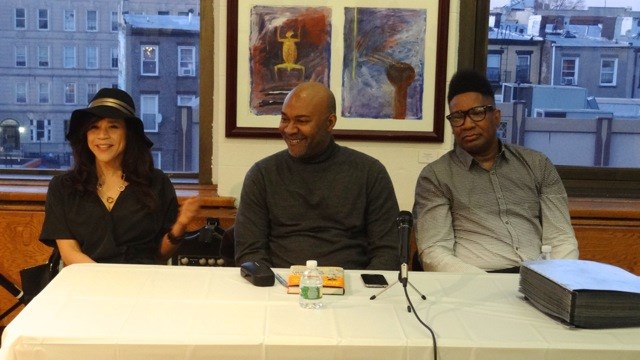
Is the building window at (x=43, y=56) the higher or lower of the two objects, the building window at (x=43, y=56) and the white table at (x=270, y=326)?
the higher

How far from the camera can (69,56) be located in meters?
3.61

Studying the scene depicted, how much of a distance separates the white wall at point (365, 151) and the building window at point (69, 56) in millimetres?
785

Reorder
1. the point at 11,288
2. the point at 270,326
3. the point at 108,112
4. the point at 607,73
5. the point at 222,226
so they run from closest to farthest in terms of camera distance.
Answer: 1. the point at 270,326
2. the point at 108,112
3. the point at 11,288
4. the point at 222,226
5. the point at 607,73

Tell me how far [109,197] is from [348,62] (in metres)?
1.28

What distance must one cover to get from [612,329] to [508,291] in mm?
329

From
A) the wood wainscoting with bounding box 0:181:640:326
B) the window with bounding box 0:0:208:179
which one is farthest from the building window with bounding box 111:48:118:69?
the wood wainscoting with bounding box 0:181:640:326

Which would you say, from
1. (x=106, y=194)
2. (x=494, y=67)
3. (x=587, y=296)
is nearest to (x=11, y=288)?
(x=106, y=194)

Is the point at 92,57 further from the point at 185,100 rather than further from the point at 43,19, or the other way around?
the point at 185,100

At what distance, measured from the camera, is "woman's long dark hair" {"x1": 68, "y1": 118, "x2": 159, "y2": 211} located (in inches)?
100

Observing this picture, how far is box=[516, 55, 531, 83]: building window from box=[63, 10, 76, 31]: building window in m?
2.18

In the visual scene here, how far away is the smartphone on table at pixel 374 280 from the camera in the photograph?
1.92 meters

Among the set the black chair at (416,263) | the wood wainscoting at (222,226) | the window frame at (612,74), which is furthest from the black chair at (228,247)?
the window frame at (612,74)

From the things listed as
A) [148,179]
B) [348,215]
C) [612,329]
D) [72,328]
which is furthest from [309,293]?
[148,179]

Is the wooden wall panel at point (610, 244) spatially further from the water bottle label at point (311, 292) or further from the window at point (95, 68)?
the water bottle label at point (311, 292)
